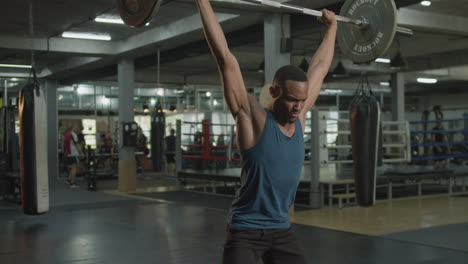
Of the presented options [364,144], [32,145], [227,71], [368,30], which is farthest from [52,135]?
[227,71]

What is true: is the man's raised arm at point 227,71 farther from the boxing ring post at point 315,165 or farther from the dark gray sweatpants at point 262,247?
the boxing ring post at point 315,165

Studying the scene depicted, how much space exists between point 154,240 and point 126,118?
5.52 m

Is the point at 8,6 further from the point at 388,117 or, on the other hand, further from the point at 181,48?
the point at 388,117

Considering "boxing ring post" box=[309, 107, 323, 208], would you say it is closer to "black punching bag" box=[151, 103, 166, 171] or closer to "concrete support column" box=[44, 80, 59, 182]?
"black punching bag" box=[151, 103, 166, 171]

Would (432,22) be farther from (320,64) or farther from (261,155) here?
(261,155)

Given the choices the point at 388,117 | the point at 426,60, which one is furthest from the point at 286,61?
the point at 388,117

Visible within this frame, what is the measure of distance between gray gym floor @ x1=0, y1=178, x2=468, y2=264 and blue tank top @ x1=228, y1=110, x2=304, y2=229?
236 centimetres

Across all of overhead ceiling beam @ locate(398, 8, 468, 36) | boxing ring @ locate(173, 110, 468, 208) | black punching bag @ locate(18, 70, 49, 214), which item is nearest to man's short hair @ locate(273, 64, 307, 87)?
black punching bag @ locate(18, 70, 49, 214)

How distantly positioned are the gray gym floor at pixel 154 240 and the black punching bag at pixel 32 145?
443mm

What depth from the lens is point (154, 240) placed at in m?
4.94

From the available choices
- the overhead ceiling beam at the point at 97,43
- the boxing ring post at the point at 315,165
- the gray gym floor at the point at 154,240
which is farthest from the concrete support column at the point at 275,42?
the gray gym floor at the point at 154,240

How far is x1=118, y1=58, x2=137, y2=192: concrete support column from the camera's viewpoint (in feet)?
32.7

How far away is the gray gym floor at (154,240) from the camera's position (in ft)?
13.7

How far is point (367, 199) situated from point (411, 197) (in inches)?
165
